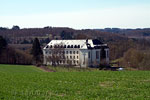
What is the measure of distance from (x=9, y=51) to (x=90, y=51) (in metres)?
22.0

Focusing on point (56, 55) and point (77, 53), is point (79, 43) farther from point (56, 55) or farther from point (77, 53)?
point (56, 55)

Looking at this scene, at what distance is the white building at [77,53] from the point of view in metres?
83.2

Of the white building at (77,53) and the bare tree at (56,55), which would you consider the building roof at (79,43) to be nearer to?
the white building at (77,53)

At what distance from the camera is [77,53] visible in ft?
299

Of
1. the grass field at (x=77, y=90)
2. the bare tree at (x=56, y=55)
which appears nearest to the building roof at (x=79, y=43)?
the bare tree at (x=56, y=55)

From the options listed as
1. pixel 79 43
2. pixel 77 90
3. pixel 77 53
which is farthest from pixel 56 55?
pixel 77 90

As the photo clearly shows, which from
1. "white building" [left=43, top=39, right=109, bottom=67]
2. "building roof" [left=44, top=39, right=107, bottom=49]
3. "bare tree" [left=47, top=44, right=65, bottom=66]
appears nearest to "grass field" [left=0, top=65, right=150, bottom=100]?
"white building" [left=43, top=39, right=109, bottom=67]

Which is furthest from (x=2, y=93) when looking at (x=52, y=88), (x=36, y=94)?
(x=52, y=88)

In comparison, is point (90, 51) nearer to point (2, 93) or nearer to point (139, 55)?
point (139, 55)

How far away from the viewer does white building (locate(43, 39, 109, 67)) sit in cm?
8324

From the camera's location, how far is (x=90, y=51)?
8675 centimetres

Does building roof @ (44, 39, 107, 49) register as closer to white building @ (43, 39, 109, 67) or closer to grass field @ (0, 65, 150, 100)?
white building @ (43, 39, 109, 67)

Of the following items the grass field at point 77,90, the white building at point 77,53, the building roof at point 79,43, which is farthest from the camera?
the building roof at point 79,43

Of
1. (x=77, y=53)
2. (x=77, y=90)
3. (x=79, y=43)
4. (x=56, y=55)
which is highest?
(x=79, y=43)
